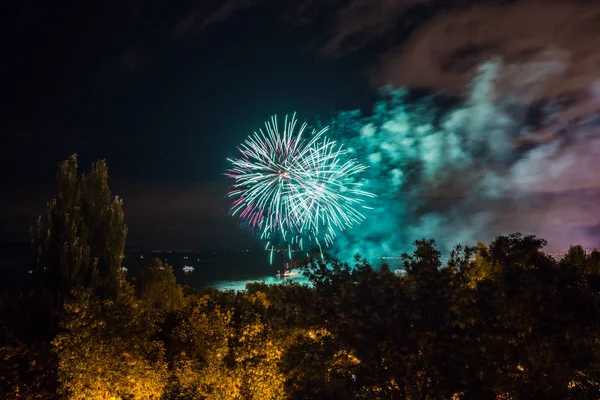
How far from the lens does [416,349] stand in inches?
392

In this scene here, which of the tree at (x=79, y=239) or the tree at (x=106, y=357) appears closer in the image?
the tree at (x=106, y=357)

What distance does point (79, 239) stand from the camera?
22.7 meters

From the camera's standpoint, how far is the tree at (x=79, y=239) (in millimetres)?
21891

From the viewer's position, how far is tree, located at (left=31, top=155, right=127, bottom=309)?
71.8 feet

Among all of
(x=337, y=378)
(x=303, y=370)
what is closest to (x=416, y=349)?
(x=337, y=378)

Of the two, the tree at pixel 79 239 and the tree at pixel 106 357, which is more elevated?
the tree at pixel 79 239

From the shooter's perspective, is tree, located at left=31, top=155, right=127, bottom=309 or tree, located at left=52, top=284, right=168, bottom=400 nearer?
tree, located at left=52, top=284, right=168, bottom=400

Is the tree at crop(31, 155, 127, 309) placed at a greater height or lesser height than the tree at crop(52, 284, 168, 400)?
greater

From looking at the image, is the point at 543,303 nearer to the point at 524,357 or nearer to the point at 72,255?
the point at 524,357

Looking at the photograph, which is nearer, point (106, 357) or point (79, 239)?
point (106, 357)

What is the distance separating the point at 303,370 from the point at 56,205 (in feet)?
56.5

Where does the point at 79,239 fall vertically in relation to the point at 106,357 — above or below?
above

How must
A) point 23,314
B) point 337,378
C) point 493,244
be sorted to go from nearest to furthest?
point 337,378, point 493,244, point 23,314

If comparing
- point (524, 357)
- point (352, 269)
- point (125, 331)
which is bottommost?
point (524, 357)
